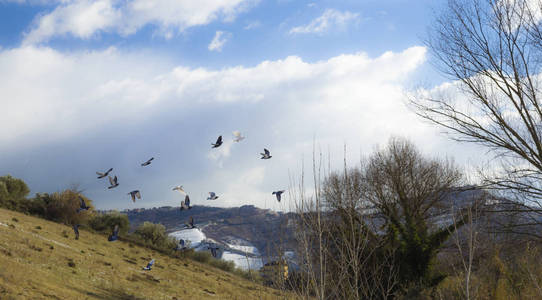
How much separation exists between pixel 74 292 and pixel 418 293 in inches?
645

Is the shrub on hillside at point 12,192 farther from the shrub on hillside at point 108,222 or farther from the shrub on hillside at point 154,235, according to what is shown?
the shrub on hillside at point 154,235

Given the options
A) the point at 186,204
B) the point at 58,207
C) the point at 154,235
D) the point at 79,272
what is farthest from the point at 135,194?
the point at 154,235

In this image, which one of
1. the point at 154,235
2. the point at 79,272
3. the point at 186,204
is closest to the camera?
the point at 186,204

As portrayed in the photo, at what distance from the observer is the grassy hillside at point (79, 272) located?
12.0 metres

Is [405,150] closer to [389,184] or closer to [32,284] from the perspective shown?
[389,184]

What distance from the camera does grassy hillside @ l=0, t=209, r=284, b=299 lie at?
1204cm

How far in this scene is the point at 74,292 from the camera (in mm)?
13180

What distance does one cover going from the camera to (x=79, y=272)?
16.6 metres

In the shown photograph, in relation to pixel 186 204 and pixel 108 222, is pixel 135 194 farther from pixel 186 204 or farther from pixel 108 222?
pixel 108 222

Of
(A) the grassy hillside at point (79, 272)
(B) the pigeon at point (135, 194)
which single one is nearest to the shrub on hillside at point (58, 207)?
(A) the grassy hillside at point (79, 272)

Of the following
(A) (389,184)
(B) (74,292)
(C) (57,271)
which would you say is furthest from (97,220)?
(A) (389,184)

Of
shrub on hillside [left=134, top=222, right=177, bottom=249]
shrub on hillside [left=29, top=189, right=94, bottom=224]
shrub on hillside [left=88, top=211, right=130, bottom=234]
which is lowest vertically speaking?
shrub on hillside [left=134, top=222, right=177, bottom=249]

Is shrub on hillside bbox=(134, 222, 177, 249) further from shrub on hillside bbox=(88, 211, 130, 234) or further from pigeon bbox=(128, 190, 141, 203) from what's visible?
pigeon bbox=(128, 190, 141, 203)

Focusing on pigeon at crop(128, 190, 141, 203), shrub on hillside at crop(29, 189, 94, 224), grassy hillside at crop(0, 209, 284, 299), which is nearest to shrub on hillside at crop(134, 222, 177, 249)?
shrub on hillside at crop(29, 189, 94, 224)
